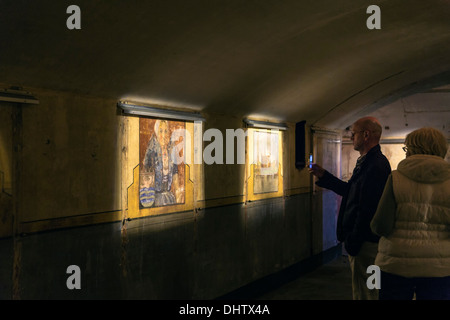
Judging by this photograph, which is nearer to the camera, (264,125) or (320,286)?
(264,125)

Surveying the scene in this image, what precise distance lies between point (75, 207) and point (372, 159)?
302cm

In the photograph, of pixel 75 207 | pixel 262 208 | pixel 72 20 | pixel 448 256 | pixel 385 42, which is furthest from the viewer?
pixel 262 208

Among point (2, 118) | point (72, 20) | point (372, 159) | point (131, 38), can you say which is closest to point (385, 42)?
point (372, 159)

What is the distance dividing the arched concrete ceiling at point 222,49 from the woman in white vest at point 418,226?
2.19m

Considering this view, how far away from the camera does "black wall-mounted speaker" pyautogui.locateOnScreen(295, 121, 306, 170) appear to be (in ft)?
30.5

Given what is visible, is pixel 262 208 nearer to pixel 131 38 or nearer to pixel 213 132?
pixel 213 132

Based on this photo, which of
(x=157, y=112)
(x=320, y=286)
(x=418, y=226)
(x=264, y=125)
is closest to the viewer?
(x=418, y=226)

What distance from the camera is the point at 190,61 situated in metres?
5.25

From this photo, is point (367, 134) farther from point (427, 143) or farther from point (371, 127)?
point (427, 143)

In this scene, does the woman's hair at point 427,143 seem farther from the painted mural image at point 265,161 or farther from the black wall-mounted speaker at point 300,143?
the black wall-mounted speaker at point 300,143

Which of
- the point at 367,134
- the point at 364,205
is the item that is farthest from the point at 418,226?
the point at 367,134

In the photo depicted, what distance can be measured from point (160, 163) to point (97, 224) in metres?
1.19

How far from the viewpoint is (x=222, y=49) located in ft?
17.3
